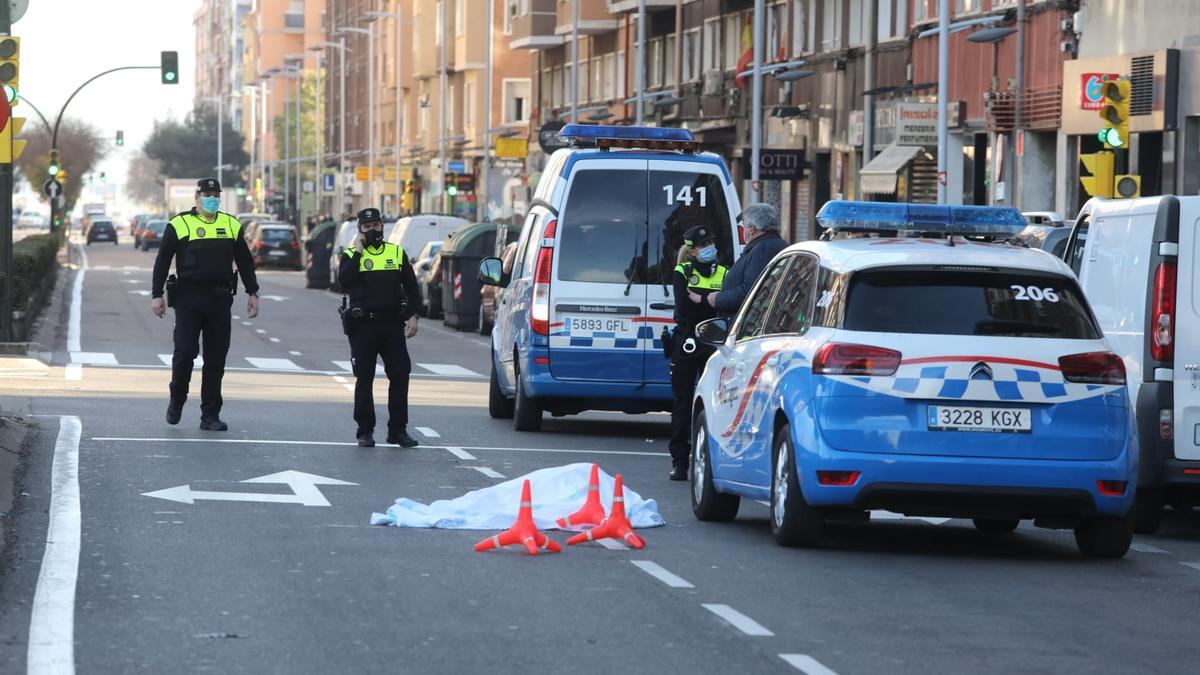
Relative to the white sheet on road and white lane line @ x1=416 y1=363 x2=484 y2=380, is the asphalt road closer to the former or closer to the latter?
the white sheet on road

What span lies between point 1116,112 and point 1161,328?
12413 mm

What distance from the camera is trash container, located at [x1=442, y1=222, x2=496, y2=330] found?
40.0 meters

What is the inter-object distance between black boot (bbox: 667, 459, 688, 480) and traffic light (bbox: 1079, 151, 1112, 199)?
10.4 metres

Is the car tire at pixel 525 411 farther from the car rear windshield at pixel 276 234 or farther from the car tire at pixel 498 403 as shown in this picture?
the car rear windshield at pixel 276 234

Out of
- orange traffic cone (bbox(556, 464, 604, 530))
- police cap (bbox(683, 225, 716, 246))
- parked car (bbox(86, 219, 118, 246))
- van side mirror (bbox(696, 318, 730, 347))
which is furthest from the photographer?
parked car (bbox(86, 219, 118, 246))

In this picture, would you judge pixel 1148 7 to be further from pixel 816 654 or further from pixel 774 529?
pixel 816 654

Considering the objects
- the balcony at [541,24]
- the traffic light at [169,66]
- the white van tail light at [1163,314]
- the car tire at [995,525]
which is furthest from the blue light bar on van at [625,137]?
the balcony at [541,24]

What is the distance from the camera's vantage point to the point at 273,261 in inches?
3108

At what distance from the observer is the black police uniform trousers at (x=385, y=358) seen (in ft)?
59.4

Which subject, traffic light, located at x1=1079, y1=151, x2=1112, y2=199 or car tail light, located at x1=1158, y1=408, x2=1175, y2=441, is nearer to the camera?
car tail light, located at x1=1158, y1=408, x2=1175, y2=441

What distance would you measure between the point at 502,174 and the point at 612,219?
198 ft

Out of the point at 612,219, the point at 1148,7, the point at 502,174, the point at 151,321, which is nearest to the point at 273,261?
the point at 502,174

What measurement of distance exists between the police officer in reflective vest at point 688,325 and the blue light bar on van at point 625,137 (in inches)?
133

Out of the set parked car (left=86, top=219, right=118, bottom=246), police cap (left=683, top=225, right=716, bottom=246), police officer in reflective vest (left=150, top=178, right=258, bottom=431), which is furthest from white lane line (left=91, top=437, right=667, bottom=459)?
parked car (left=86, top=219, right=118, bottom=246)
